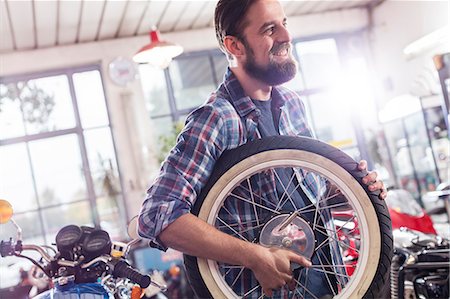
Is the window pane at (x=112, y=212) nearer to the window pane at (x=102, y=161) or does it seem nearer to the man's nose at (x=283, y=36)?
the window pane at (x=102, y=161)

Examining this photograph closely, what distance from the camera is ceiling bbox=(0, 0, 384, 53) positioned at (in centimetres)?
571

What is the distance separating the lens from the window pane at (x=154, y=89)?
7.30 m

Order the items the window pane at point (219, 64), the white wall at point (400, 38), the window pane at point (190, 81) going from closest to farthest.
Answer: the white wall at point (400, 38)
the window pane at point (190, 81)
the window pane at point (219, 64)

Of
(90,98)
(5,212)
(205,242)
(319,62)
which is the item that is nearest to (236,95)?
(205,242)

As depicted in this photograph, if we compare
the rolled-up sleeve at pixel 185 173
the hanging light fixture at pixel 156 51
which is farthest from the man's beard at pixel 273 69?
the hanging light fixture at pixel 156 51

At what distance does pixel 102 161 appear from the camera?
7066 mm

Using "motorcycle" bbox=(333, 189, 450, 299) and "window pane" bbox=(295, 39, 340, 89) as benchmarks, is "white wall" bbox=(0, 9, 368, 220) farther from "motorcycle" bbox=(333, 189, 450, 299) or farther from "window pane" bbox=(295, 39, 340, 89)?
"motorcycle" bbox=(333, 189, 450, 299)

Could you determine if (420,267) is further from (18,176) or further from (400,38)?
(400,38)

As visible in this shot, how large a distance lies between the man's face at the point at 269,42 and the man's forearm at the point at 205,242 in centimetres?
36

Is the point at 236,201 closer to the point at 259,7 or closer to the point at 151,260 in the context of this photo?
the point at 259,7

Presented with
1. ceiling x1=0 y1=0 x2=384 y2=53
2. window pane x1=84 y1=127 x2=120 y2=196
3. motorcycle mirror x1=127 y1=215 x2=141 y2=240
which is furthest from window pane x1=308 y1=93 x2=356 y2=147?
motorcycle mirror x1=127 y1=215 x2=141 y2=240

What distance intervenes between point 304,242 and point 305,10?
23.0ft

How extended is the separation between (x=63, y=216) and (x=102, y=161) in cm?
76

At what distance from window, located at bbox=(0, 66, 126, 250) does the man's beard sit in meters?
5.71
